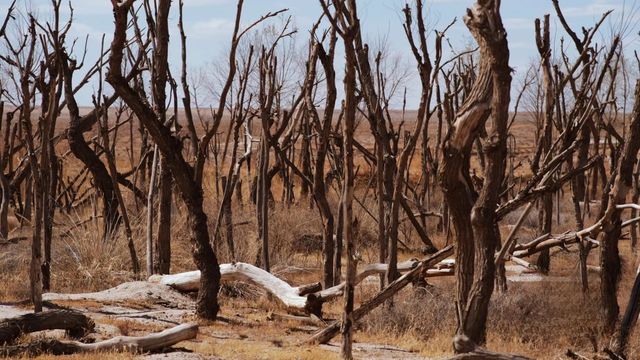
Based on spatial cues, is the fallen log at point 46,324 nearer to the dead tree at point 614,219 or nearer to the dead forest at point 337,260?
the dead forest at point 337,260

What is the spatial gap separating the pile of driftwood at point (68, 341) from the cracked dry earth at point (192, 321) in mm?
113

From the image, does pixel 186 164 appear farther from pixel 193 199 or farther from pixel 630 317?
pixel 630 317

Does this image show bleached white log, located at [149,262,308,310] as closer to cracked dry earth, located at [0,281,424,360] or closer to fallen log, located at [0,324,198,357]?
cracked dry earth, located at [0,281,424,360]

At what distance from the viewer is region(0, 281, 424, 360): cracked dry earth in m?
8.22

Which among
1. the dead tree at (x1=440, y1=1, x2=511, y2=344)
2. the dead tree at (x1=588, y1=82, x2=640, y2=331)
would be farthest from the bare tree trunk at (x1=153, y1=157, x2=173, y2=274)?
the dead tree at (x1=588, y1=82, x2=640, y2=331)

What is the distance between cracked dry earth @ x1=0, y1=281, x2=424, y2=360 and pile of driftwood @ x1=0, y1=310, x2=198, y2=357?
0.11 m

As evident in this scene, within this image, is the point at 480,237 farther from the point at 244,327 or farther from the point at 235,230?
the point at 235,230

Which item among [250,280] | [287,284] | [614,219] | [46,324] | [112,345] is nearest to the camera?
[112,345]

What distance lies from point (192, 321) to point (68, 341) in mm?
1793

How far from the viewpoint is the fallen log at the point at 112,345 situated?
291 inches

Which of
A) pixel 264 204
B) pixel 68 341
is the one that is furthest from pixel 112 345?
pixel 264 204

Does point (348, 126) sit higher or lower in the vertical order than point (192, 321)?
higher

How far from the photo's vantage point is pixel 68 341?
8102mm

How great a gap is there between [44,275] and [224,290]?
7.51ft
